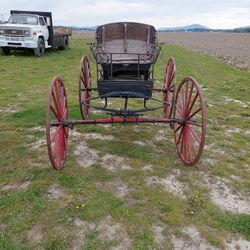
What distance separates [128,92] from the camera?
16.6ft

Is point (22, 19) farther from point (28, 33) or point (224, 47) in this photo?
point (224, 47)

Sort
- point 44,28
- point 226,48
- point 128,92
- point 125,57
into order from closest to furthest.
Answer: point 128,92 < point 125,57 < point 44,28 < point 226,48

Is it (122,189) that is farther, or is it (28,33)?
(28,33)

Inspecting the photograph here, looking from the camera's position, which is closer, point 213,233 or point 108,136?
point 213,233

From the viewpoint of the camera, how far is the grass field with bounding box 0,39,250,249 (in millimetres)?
3299

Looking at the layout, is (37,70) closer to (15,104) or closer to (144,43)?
(15,104)

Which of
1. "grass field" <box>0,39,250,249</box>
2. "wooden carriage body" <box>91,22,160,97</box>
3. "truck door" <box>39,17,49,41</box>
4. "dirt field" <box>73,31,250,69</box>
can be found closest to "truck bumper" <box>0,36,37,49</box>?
"truck door" <box>39,17,49,41</box>

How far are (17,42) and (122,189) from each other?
1424 cm

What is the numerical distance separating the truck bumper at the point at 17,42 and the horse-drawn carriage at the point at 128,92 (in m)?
10.6

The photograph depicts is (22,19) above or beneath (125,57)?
above

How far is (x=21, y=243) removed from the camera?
10.4ft

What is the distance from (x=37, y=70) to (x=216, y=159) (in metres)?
10.0

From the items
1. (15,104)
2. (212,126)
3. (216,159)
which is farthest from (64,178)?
(15,104)

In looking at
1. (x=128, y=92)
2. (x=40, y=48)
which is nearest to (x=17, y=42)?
(x=40, y=48)
